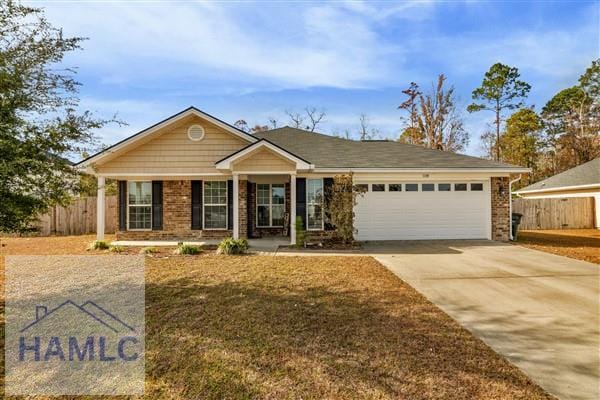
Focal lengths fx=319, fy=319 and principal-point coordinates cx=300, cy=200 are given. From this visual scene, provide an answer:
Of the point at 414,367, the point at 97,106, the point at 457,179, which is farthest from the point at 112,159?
the point at 457,179

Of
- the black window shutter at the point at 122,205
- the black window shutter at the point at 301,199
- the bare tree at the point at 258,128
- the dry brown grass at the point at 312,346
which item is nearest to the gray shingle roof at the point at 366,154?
the black window shutter at the point at 301,199

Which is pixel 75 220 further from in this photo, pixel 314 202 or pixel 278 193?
pixel 314 202

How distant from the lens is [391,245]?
436 inches

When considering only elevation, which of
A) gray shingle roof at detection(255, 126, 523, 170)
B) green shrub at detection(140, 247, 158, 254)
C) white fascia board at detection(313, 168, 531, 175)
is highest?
gray shingle roof at detection(255, 126, 523, 170)

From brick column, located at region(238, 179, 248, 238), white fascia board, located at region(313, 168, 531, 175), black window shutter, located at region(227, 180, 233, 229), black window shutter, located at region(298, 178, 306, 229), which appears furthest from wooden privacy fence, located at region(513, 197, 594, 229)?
black window shutter, located at region(227, 180, 233, 229)

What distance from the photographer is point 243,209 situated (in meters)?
12.0

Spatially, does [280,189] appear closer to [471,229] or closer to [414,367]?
[471,229]

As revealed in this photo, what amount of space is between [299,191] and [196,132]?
14.1 ft

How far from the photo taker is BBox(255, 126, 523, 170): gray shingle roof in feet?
39.4

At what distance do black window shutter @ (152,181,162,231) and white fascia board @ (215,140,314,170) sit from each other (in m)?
3.16

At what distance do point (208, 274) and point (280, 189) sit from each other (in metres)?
6.66

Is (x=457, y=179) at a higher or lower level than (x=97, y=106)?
lower

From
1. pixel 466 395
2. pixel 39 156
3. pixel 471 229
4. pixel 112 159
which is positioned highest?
pixel 112 159

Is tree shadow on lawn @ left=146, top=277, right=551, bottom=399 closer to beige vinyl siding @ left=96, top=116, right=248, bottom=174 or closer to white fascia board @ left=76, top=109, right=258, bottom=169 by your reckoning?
beige vinyl siding @ left=96, top=116, right=248, bottom=174
